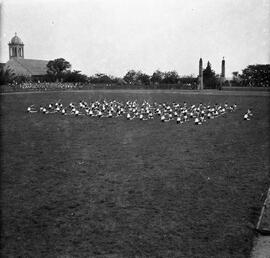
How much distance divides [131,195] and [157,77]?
304 ft

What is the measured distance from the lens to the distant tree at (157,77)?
9369cm

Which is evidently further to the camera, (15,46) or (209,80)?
(15,46)

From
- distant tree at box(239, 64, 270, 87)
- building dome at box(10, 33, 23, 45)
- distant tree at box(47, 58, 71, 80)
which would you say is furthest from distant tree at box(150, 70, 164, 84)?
building dome at box(10, 33, 23, 45)

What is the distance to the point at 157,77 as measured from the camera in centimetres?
9812

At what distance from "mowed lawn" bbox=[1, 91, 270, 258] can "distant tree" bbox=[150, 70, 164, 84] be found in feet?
259

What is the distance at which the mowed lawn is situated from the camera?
16.2 ft

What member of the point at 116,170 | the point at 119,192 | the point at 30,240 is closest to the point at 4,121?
the point at 116,170

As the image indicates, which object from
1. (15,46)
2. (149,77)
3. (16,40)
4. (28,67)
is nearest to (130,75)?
(149,77)

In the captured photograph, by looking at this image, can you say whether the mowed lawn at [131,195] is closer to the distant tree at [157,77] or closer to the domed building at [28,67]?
the distant tree at [157,77]

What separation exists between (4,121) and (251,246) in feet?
51.6

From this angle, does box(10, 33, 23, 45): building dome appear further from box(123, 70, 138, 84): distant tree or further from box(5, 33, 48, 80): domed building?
box(123, 70, 138, 84): distant tree

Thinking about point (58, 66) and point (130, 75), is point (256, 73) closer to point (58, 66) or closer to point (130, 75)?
point (130, 75)

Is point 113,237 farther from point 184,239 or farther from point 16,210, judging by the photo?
point 16,210

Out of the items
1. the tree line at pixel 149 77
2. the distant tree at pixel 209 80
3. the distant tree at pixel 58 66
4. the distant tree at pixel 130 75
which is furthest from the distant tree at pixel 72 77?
the distant tree at pixel 209 80
